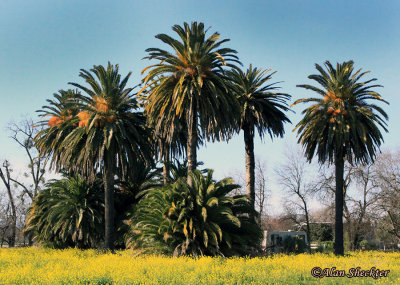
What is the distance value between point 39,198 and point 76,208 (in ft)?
19.8

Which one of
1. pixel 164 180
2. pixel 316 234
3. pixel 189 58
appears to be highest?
pixel 189 58

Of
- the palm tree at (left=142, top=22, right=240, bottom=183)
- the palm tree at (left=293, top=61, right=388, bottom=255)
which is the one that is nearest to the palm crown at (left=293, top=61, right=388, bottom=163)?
the palm tree at (left=293, top=61, right=388, bottom=255)

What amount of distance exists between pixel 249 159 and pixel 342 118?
26.3 ft

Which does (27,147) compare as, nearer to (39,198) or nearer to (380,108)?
(39,198)

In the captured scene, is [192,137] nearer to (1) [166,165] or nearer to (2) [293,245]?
(1) [166,165]

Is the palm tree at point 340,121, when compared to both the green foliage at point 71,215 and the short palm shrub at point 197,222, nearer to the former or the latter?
the short palm shrub at point 197,222

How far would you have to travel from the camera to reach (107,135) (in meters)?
27.2

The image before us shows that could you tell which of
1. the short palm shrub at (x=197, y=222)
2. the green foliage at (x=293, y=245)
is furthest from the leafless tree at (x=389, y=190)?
the short palm shrub at (x=197, y=222)

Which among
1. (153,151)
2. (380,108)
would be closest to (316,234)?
(380,108)

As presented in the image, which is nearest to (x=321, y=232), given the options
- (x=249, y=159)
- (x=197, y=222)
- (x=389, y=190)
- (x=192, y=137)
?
(x=389, y=190)

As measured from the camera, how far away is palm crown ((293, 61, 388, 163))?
29.6m

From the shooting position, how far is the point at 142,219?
23375 millimetres

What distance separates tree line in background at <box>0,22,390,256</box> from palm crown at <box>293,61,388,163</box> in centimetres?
9

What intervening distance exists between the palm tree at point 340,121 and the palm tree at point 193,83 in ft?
29.2
